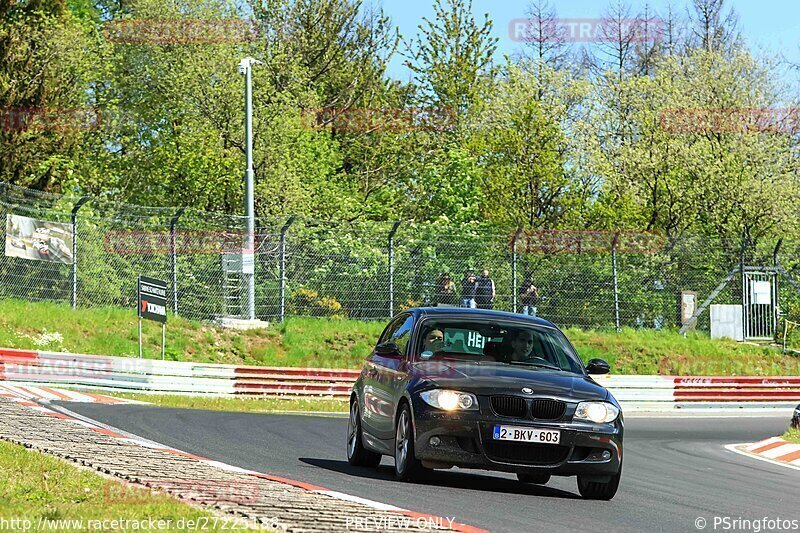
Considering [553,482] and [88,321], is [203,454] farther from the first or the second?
[88,321]

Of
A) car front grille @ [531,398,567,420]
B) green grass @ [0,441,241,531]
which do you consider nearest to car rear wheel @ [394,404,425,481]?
car front grille @ [531,398,567,420]

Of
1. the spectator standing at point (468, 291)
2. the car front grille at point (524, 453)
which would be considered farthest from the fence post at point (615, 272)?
the car front grille at point (524, 453)

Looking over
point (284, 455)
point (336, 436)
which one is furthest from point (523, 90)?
point (284, 455)

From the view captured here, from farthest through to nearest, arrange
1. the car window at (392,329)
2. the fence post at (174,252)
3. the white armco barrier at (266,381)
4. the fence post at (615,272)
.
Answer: the fence post at (615,272), the fence post at (174,252), the white armco barrier at (266,381), the car window at (392,329)

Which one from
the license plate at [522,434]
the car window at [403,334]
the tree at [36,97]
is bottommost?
the license plate at [522,434]

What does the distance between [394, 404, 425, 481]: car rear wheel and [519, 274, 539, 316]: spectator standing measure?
20.6 m

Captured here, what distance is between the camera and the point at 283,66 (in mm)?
52625

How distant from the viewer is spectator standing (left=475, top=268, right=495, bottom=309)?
31734 mm

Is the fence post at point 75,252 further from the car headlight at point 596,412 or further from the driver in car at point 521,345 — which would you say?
the car headlight at point 596,412

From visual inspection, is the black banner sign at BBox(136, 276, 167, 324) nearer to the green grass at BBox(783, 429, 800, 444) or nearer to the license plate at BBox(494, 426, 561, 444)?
the green grass at BBox(783, 429, 800, 444)

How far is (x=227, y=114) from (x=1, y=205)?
56.8 feet

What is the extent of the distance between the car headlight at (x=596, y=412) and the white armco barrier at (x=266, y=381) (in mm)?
16141

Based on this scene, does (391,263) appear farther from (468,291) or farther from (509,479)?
(509,479)

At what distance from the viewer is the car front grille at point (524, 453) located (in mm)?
11109
